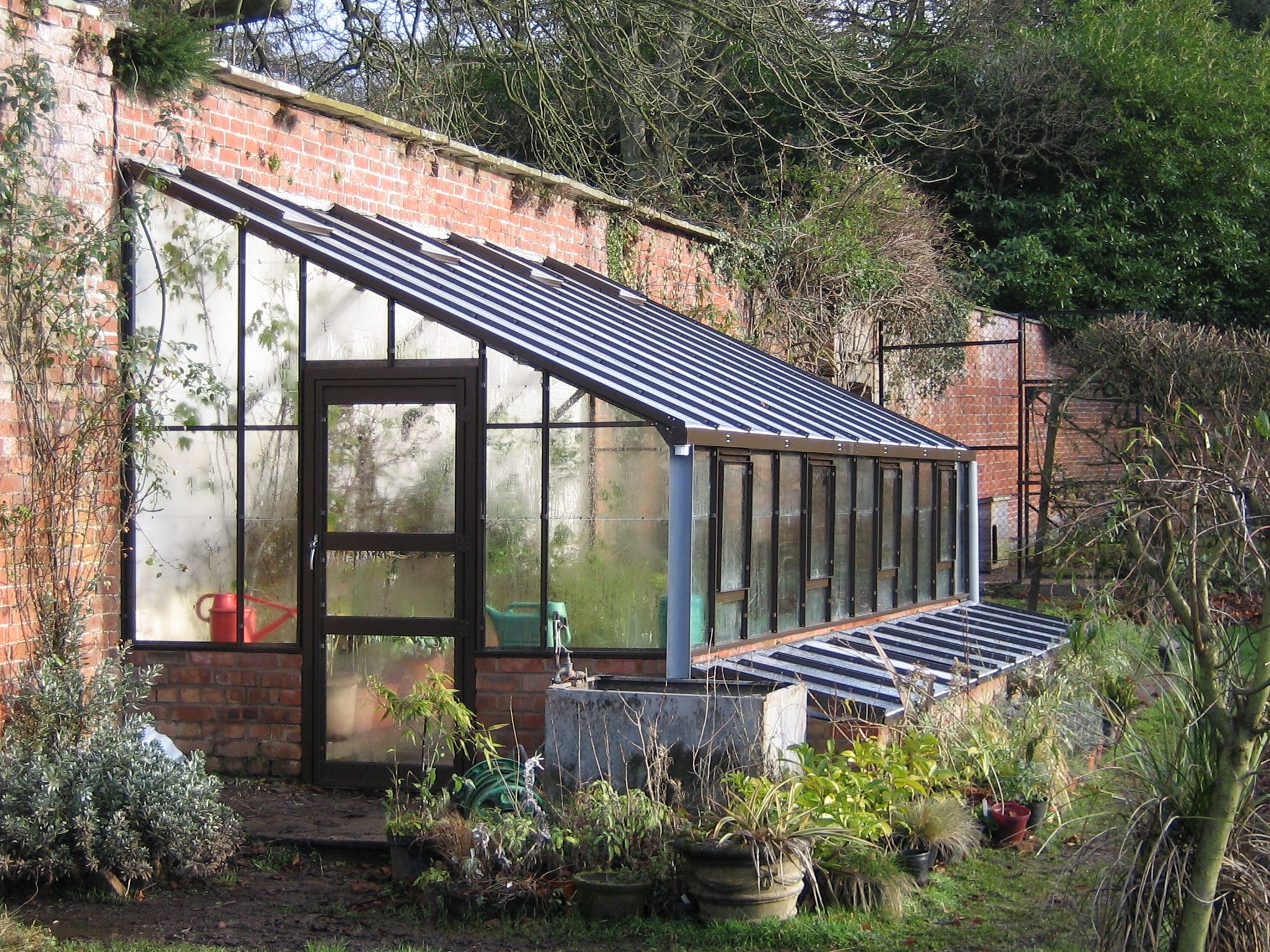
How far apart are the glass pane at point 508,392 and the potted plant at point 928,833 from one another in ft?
10.0

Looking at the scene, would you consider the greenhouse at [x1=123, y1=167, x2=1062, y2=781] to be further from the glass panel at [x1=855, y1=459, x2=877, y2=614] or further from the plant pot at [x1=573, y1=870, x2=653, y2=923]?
the glass panel at [x1=855, y1=459, x2=877, y2=614]

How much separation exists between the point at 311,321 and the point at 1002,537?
1373cm

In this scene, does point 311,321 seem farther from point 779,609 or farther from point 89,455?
point 779,609

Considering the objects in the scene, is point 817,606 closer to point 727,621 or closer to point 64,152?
point 727,621

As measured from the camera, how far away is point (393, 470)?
328 inches

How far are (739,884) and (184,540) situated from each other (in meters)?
4.25

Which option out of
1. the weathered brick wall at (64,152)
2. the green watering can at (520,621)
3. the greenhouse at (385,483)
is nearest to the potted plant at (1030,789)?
the greenhouse at (385,483)

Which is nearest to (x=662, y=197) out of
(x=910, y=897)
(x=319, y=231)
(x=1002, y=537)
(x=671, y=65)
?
(x=671, y=65)

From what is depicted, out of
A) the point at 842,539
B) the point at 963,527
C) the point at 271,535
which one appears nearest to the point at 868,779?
the point at 271,535

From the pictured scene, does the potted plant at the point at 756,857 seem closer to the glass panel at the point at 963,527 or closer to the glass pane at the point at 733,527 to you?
the glass pane at the point at 733,527

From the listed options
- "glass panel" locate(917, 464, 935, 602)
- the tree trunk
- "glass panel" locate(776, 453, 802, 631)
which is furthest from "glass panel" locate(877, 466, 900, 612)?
the tree trunk

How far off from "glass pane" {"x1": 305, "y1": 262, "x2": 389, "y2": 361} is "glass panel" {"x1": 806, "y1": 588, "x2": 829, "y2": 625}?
12.1 feet

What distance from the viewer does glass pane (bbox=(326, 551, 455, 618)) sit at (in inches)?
327

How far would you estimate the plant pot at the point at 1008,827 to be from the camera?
24.1ft
